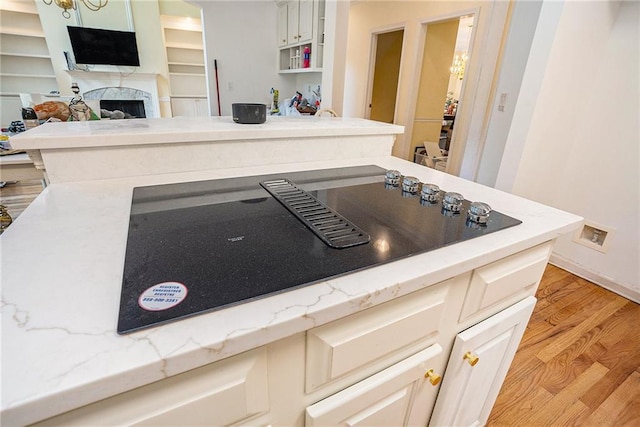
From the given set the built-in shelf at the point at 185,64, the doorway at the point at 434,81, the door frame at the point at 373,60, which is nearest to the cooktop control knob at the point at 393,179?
the doorway at the point at 434,81

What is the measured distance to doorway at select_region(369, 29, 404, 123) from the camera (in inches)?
179

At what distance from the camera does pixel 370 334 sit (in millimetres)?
522

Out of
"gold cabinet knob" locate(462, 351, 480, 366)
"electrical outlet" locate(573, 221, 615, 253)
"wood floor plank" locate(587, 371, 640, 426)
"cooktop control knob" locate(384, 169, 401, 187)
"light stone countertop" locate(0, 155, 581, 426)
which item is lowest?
"wood floor plank" locate(587, 371, 640, 426)

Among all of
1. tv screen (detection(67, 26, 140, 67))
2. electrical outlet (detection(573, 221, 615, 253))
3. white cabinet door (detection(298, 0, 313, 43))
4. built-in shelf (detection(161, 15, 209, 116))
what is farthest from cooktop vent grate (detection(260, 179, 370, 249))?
built-in shelf (detection(161, 15, 209, 116))

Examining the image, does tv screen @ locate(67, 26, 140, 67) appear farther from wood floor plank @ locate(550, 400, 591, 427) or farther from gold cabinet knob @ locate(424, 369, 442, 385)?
wood floor plank @ locate(550, 400, 591, 427)

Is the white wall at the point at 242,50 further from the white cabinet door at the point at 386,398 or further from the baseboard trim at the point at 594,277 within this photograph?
the white cabinet door at the point at 386,398

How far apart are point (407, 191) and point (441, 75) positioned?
355 centimetres

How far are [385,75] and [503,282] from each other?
4.67 metres

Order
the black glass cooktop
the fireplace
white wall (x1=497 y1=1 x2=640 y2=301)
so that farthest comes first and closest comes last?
the fireplace
white wall (x1=497 y1=1 x2=640 y2=301)
the black glass cooktop

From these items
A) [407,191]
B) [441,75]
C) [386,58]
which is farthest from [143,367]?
[386,58]

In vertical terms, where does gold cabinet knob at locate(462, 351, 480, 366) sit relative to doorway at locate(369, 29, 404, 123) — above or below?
below

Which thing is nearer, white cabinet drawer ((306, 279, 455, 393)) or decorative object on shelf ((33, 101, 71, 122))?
white cabinet drawer ((306, 279, 455, 393))

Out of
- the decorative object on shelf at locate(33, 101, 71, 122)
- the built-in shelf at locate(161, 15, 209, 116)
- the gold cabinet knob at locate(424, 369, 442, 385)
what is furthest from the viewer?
the built-in shelf at locate(161, 15, 209, 116)

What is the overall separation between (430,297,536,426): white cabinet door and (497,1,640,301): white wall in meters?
1.28
